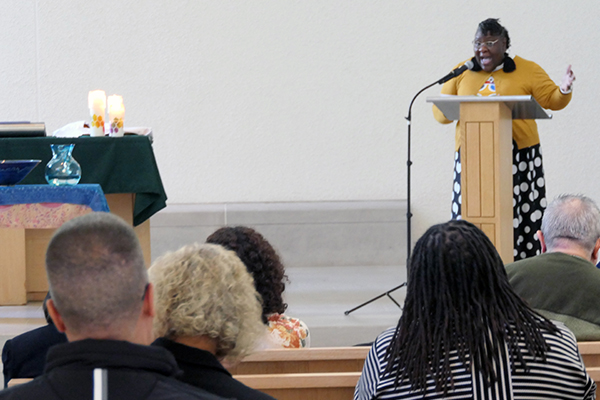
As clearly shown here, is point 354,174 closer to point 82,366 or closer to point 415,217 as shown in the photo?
point 415,217

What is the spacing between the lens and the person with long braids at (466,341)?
1398 mm

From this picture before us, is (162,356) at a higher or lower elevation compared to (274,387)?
higher

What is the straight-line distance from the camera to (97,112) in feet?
12.8

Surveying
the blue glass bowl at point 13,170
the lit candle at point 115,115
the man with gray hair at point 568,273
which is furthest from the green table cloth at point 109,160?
the man with gray hair at point 568,273

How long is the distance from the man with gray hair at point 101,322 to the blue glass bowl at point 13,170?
2.50 meters

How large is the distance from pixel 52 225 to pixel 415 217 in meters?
3.57

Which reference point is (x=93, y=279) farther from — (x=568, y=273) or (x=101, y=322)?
(x=568, y=273)

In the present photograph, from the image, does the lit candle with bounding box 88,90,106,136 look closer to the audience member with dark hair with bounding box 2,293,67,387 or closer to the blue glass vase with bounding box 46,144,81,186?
the blue glass vase with bounding box 46,144,81,186

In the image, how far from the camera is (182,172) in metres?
6.16

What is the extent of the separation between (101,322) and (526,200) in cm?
311

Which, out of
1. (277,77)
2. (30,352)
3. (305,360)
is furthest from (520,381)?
(277,77)

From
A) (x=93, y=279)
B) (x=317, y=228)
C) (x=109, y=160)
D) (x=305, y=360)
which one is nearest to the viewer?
(x=93, y=279)

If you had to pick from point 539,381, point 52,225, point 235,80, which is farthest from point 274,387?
point 235,80

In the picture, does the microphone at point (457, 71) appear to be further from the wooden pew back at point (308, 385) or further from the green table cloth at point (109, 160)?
the wooden pew back at point (308, 385)
